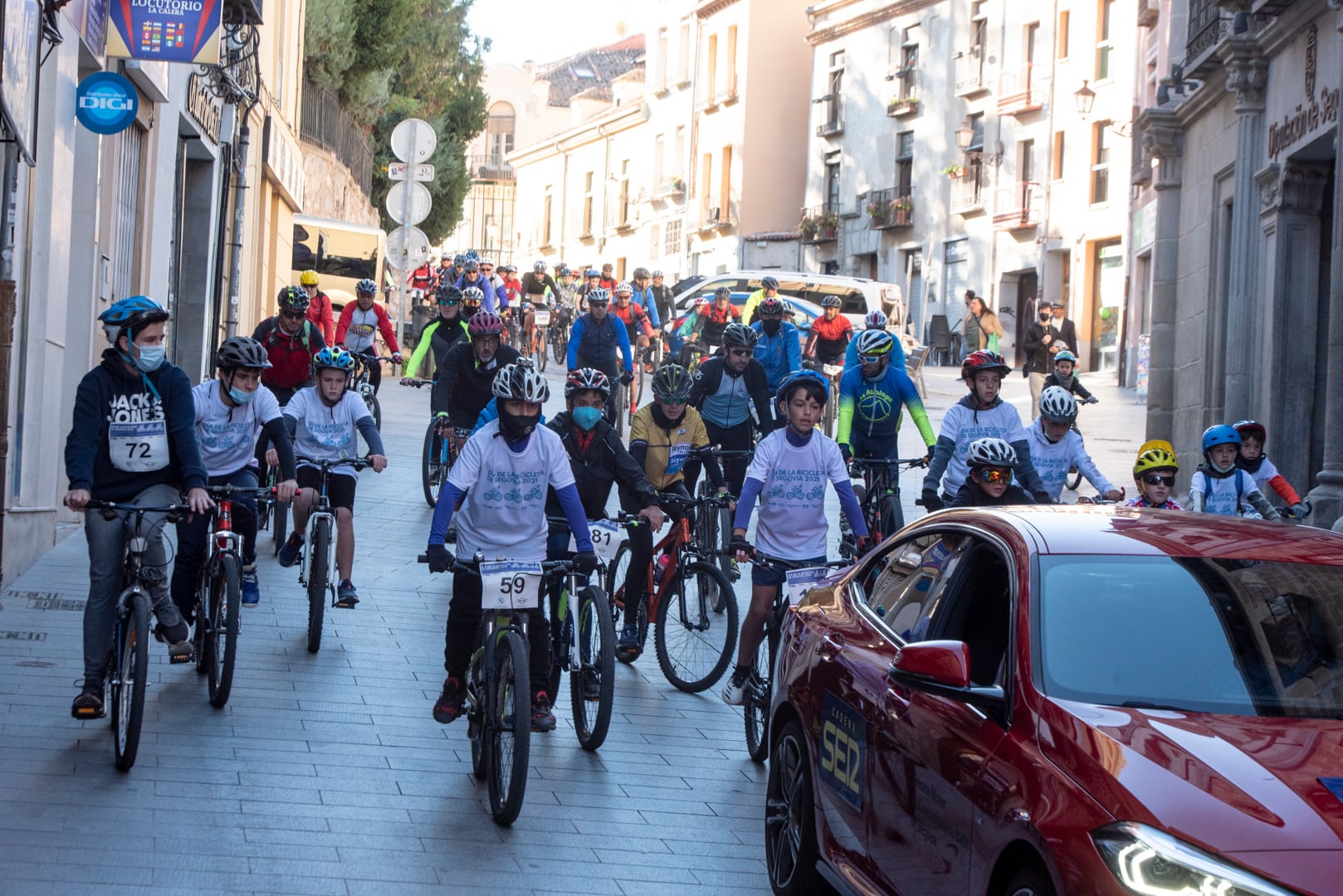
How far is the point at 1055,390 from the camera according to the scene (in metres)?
11.2

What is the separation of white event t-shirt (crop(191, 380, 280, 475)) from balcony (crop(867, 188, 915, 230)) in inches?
1675

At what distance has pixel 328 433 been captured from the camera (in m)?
11.2

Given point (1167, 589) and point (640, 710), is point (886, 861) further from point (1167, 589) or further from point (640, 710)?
point (640, 710)

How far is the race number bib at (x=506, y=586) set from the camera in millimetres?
7320

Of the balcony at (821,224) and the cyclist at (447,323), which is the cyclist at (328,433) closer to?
the cyclist at (447,323)

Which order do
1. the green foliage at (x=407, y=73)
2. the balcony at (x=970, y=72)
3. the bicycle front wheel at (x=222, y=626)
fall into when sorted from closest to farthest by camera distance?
the bicycle front wheel at (x=222, y=626), the green foliage at (x=407, y=73), the balcony at (x=970, y=72)

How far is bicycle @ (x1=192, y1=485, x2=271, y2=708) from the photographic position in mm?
8492

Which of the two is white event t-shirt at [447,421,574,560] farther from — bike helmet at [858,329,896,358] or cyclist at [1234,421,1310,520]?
cyclist at [1234,421,1310,520]

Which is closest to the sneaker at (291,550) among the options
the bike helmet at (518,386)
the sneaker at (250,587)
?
the sneaker at (250,587)

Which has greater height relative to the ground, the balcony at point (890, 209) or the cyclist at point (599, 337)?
the balcony at point (890, 209)

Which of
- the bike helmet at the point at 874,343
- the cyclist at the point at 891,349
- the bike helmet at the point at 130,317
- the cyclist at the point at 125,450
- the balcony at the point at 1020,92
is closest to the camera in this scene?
the cyclist at the point at 125,450

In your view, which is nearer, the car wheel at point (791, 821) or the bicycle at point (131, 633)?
the car wheel at point (791, 821)

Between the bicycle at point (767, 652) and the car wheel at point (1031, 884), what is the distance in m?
3.85

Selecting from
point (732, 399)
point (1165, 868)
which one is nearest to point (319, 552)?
point (732, 399)
